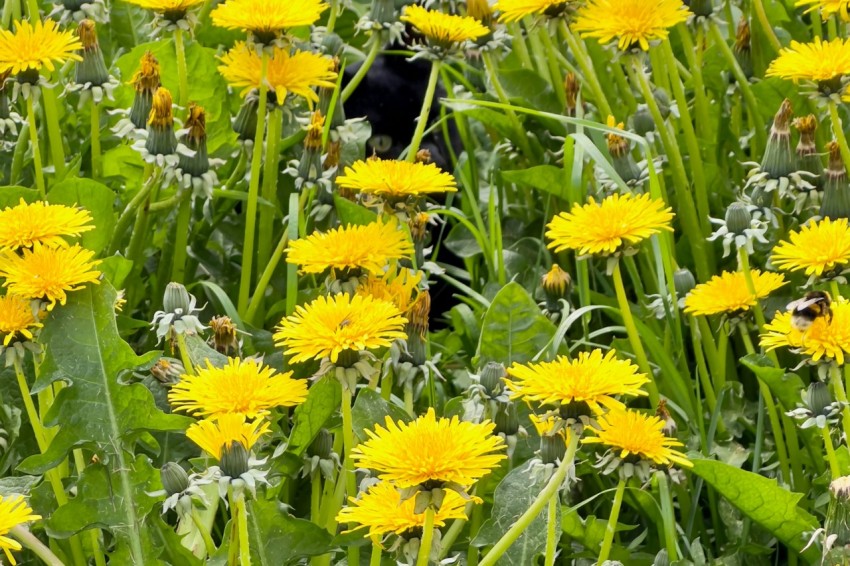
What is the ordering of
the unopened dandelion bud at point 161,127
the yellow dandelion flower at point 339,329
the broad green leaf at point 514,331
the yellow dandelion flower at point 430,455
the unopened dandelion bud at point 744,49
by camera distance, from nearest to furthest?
1. the yellow dandelion flower at point 430,455
2. the yellow dandelion flower at point 339,329
3. the unopened dandelion bud at point 161,127
4. the broad green leaf at point 514,331
5. the unopened dandelion bud at point 744,49

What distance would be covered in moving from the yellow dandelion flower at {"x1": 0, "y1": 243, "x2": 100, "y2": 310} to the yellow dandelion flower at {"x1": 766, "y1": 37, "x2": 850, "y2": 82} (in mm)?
1061

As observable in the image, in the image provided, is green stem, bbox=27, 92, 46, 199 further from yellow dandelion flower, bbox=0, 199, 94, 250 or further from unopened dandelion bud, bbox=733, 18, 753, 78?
unopened dandelion bud, bbox=733, 18, 753, 78

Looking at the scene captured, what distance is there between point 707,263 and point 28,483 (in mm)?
1187

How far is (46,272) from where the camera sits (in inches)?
59.5

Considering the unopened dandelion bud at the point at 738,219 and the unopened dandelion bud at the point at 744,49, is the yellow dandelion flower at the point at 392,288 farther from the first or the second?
the unopened dandelion bud at the point at 744,49

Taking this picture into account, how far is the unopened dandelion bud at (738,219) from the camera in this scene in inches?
71.4

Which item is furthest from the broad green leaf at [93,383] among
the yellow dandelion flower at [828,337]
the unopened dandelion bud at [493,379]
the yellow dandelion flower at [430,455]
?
the yellow dandelion flower at [828,337]

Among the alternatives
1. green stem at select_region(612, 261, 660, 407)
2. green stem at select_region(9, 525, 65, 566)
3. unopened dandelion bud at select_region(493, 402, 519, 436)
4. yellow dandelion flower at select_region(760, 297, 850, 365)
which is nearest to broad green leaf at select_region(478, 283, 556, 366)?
green stem at select_region(612, 261, 660, 407)

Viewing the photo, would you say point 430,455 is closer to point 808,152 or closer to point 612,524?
point 612,524

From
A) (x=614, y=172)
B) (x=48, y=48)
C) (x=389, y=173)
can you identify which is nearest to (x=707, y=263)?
(x=614, y=172)

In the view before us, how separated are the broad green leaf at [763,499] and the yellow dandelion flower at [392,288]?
A: 16.6 inches

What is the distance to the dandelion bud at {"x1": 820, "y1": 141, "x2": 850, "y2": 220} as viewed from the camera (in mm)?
1864

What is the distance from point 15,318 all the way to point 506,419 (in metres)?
0.60

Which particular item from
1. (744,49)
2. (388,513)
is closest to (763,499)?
(388,513)
